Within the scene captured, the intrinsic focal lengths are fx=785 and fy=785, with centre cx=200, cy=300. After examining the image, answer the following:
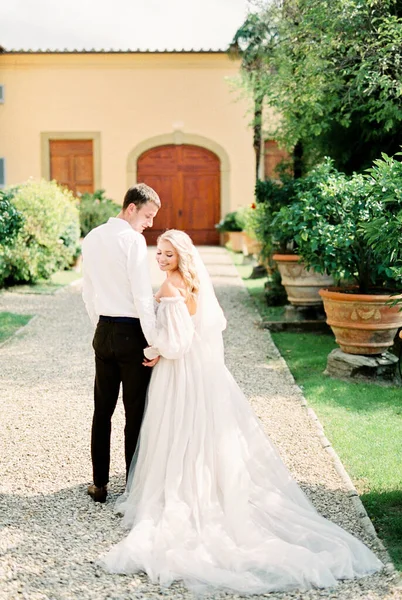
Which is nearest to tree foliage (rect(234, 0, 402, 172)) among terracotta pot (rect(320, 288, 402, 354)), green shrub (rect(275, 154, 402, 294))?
green shrub (rect(275, 154, 402, 294))

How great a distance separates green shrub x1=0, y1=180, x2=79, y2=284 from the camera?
12891 millimetres

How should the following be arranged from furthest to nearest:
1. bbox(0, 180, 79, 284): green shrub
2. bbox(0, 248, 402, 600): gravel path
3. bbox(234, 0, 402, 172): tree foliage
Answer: bbox(0, 180, 79, 284): green shrub
bbox(234, 0, 402, 172): tree foliage
bbox(0, 248, 402, 600): gravel path

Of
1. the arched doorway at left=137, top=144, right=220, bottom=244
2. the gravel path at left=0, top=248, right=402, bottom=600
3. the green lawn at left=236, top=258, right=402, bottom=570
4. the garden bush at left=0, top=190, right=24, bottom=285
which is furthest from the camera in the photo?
the arched doorway at left=137, top=144, right=220, bottom=244

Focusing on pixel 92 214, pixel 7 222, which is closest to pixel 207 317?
pixel 7 222

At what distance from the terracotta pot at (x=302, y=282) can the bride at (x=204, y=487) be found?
5.52m

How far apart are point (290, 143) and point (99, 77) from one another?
41.1 ft

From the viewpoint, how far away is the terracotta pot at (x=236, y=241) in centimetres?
1958

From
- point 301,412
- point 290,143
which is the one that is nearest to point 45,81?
point 290,143

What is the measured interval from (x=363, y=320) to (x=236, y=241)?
1333cm

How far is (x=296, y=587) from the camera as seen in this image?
10.4 ft

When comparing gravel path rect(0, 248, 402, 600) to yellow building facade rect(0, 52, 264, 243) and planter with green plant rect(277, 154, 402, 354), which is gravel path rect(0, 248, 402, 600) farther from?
yellow building facade rect(0, 52, 264, 243)

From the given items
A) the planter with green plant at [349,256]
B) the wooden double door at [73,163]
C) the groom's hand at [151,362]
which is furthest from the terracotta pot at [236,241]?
the groom's hand at [151,362]

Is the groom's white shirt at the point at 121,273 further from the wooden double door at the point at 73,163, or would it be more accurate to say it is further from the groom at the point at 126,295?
the wooden double door at the point at 73,163

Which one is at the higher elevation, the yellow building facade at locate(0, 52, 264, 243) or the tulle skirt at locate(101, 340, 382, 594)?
the yellow building facade at locate(0, 52, 264, 243)
